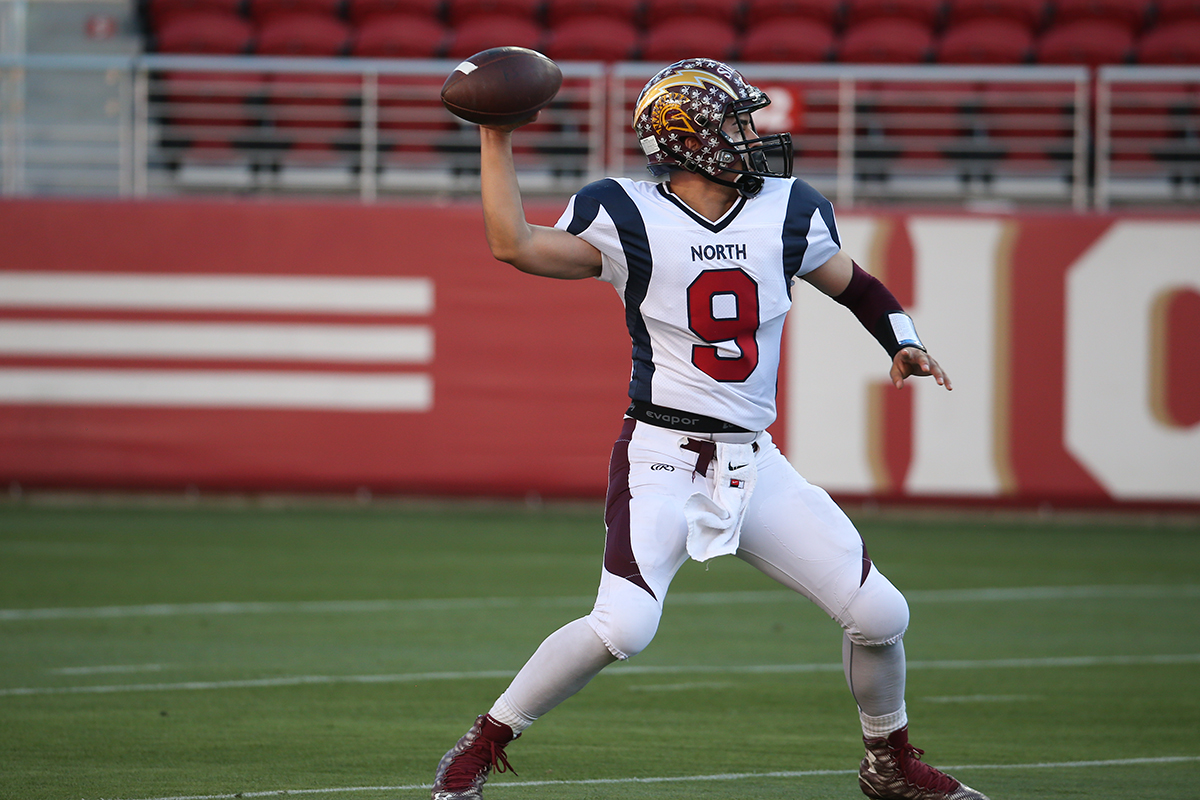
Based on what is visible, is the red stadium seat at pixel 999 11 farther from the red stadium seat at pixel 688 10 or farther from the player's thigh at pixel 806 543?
the player's thigh at pixel 806 543

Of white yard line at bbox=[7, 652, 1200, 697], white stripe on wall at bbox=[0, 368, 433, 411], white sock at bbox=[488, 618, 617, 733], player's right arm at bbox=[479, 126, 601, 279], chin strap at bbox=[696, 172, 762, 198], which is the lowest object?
white yard line at bbox=[7, 652, 1200, 697]

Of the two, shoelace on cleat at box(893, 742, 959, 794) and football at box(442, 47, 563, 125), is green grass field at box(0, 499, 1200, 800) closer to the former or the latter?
shoelace on cleat at box(893, 742, 959, 794)

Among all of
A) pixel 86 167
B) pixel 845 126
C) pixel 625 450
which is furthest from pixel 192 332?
pixel 625 450

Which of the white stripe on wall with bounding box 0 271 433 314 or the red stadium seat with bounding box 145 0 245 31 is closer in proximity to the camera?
the white stripe on wall with bounding box 0 271 433 314

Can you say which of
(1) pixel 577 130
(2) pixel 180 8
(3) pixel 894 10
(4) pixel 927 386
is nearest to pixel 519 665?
(4) pixel 927 386

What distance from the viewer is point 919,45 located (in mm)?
15789

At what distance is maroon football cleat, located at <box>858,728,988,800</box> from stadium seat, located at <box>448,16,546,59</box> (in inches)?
470

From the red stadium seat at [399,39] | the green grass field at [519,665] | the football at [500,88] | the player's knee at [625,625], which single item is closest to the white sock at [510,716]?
the player's knee at [625,625]

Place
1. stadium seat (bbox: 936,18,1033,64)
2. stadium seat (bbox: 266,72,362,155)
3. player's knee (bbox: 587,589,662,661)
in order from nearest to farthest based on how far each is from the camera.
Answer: player's knee (bbox: 587,589,662,661) < stadium seat (bbox: 266,72,362,155) < stadium seat (bbox: 936,18,1033,64)

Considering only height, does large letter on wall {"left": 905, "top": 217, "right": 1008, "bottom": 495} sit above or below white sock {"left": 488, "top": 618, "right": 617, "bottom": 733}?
above

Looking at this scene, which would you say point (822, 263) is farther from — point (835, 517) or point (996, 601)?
point (996, 601)

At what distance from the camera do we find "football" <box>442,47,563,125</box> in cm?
426

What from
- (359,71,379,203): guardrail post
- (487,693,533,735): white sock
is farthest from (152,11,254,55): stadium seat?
(487,693,533,735): white sock

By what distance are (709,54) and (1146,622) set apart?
8.76 meters
